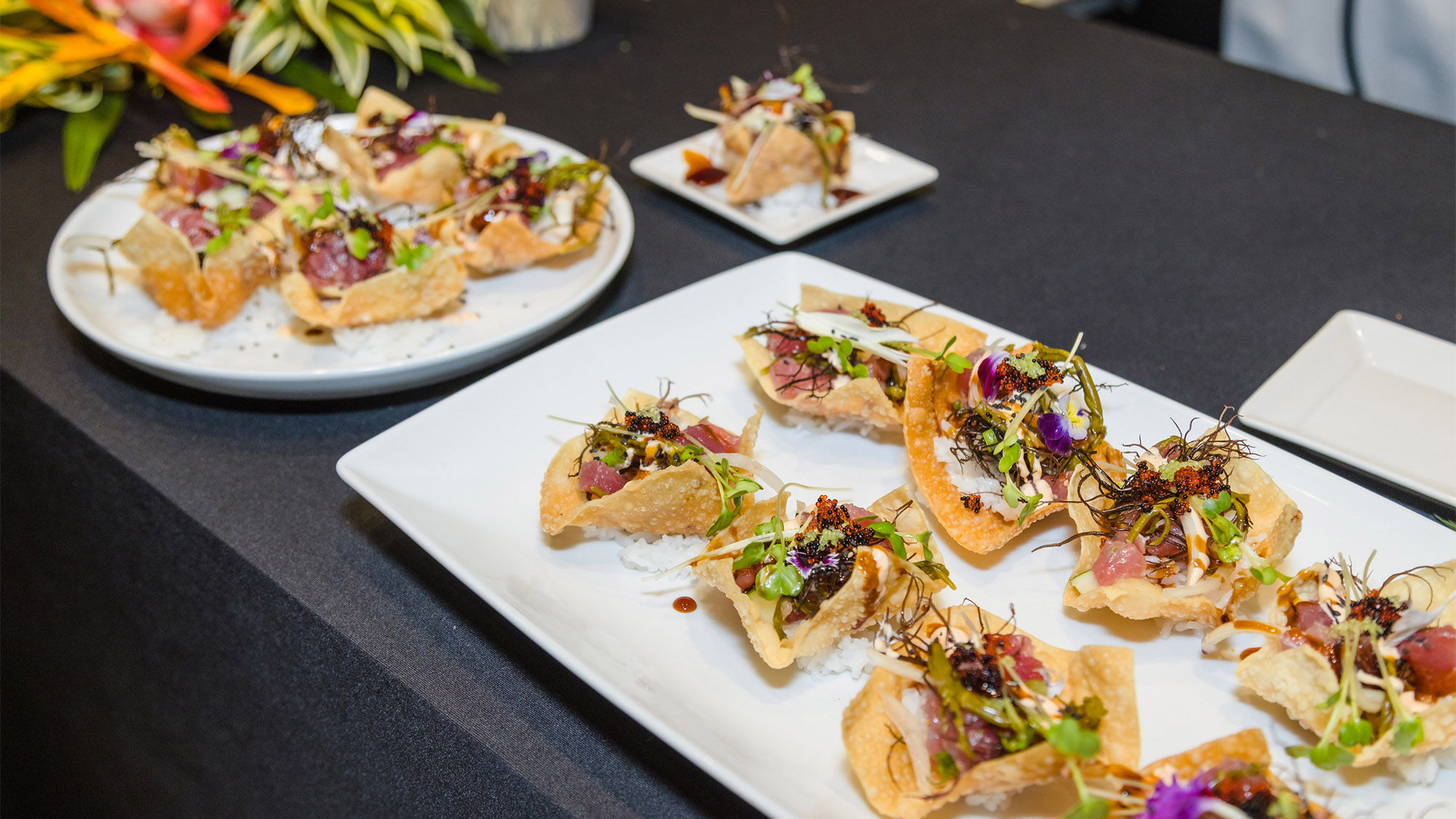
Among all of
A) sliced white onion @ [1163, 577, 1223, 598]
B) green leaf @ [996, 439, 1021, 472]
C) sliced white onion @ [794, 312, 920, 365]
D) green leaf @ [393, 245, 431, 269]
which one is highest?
sliced white onion @ [794, 312, 920, 365]

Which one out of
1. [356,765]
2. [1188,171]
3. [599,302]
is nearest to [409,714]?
[356,765]

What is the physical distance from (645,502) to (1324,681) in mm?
960

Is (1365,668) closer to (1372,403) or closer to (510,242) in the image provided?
(1372,403)

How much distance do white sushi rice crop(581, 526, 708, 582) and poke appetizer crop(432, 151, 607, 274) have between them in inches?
33.8

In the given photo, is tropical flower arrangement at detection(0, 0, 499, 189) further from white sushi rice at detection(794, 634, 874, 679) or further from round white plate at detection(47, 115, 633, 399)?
white sushi rice at detection(794, 634, 874, 679)

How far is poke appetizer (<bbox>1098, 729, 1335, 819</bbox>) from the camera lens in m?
1.04

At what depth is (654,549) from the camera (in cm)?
157

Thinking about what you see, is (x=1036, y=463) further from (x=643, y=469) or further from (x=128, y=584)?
(x=128, y=584)

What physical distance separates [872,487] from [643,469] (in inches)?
17.1

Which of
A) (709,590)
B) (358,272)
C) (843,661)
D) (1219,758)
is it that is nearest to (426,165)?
(358,272)

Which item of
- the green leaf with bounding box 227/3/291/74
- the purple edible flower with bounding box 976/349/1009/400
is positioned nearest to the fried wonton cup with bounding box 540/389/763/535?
the purple edible flower with bounding box 976/349/1009/400

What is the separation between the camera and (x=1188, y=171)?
111 inches

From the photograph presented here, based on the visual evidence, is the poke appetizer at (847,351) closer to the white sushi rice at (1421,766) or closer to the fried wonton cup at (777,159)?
the fried wonton cup at (777,159)

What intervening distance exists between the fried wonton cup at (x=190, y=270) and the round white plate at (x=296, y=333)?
44mm
